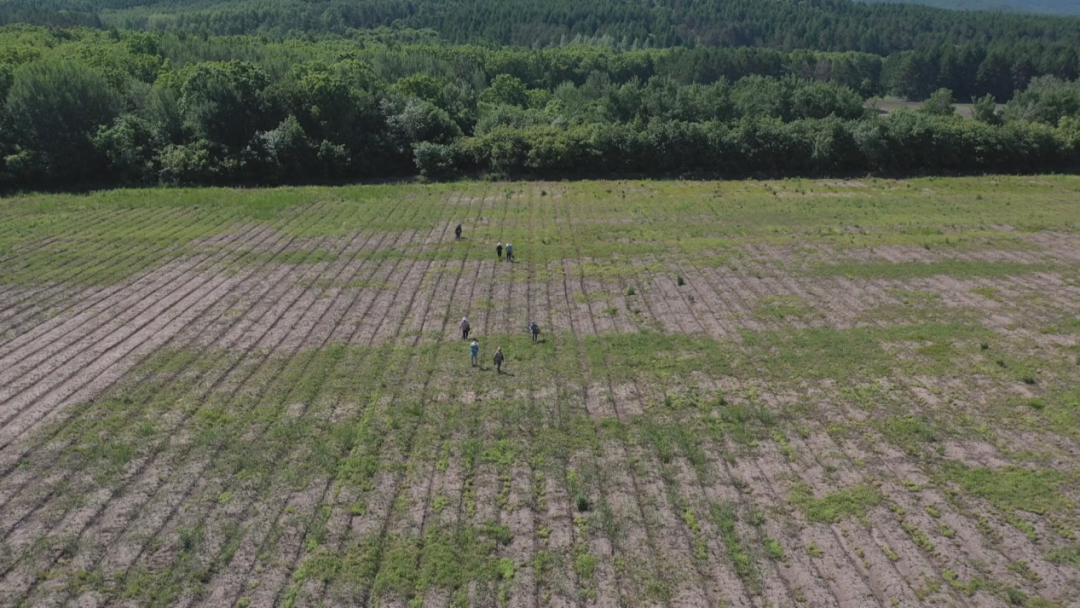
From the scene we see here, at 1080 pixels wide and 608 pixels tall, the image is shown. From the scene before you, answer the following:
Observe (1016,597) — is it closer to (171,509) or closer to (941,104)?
(171,509)

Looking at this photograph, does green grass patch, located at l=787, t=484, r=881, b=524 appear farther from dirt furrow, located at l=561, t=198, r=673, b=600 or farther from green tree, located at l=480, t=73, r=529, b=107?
green tree, located at l=480, t=73, r=529, b=107

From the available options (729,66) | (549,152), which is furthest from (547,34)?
(549,152)

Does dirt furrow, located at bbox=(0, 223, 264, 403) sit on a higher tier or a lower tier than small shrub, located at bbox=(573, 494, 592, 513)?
higher

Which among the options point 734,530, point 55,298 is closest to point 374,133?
point 55,298

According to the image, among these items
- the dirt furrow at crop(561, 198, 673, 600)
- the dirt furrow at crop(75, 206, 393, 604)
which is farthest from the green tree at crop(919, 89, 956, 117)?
the dirt furrow at crop(561, 198, 673, 600)

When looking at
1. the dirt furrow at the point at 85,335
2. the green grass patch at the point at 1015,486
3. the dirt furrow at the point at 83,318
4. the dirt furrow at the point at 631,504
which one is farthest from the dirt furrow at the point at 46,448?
the green grass patch at the point at 1015,486

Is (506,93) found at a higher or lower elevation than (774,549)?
higher

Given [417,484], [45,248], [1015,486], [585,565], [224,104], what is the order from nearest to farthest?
1. [585,565]
2. [1015,486]
3. [417,484]
4. [45,248]
5. [224,104]

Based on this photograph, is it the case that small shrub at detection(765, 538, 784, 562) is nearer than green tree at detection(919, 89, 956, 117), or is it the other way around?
small shrub at detection(765, 538, 784, 562)
